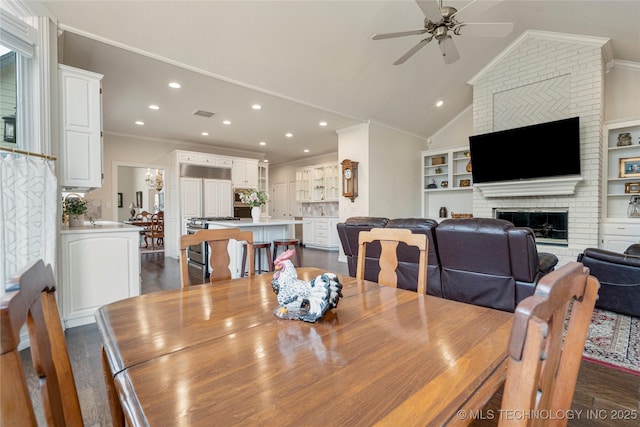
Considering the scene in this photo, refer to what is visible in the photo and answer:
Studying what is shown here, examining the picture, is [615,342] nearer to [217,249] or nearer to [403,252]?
[403,252]

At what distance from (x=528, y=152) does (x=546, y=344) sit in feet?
19.0

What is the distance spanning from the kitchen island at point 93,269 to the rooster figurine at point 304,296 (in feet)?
8.54

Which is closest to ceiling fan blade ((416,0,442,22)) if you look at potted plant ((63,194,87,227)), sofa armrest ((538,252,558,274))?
sofa armrest ((538,252,558,274))

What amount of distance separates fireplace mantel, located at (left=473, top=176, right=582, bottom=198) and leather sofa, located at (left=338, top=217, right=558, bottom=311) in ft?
8.83

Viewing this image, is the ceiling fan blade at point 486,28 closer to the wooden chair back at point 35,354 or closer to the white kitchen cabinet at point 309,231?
the wooden chair back at point 35,354

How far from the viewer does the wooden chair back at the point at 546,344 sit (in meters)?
0.38

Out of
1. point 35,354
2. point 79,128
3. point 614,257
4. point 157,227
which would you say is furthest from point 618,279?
point 157,227

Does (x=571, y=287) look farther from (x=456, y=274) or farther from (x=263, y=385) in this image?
(x=456, y=274)

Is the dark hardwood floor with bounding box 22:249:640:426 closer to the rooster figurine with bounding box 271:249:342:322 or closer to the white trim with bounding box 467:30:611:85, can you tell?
the rooster figurine with bounding box 271:249:342:322

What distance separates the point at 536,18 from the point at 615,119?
2179 millimetres

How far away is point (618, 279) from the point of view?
273cm

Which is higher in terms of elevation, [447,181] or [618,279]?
[447,181]

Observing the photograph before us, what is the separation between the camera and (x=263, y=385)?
0.67m

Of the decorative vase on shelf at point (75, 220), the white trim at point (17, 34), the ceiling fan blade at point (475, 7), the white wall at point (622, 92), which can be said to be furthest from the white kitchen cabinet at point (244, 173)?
the white wall at point (622, 92)
